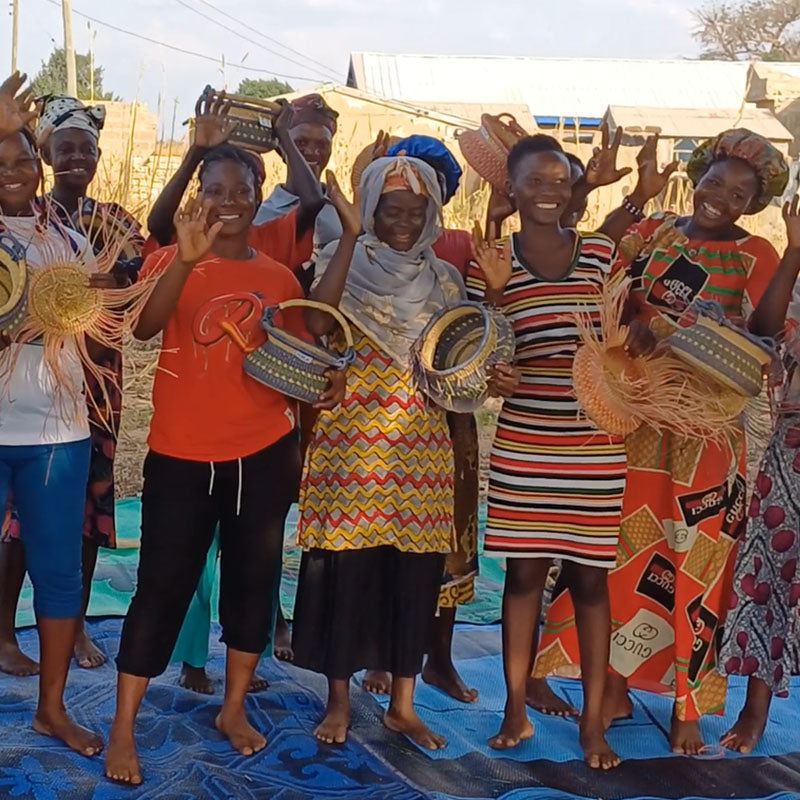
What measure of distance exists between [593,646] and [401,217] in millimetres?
1406

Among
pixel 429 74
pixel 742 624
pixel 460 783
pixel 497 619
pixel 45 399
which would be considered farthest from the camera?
pixel 429 74

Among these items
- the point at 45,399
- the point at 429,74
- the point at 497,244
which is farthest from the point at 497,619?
the point at 429,74

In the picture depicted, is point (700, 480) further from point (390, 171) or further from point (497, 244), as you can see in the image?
point (390, 171)

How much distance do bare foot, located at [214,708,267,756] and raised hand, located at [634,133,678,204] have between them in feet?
6.59

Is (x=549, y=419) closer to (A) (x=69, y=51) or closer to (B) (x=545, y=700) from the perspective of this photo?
(B) (x=545, y=700)

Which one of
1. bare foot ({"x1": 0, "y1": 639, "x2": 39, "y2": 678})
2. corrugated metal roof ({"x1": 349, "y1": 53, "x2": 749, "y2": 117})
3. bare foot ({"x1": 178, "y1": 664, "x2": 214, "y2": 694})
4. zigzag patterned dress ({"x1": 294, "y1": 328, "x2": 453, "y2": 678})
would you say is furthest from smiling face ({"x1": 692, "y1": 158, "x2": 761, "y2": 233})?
corrugated metal roof ({"x1": 349, "y1": 53, "x2": 749, "y2": 117})

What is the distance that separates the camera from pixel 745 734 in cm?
323

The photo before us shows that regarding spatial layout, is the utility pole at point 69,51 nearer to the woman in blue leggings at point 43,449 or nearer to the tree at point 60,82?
the tree at point 60,82

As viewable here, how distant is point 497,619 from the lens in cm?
429

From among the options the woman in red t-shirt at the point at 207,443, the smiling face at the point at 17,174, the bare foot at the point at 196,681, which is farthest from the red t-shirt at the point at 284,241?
the bare foot at the point at 196,681

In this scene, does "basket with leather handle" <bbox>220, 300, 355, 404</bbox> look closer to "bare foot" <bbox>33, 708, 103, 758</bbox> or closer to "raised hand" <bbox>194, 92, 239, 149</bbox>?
"raised hand" <bbox>194, 92, 239, 149</bbox>

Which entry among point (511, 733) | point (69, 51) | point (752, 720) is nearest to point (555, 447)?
point (511, 733)

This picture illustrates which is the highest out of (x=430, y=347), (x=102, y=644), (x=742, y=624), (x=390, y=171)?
(x=390, y=171)

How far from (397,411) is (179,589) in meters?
0.80
